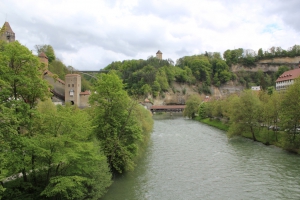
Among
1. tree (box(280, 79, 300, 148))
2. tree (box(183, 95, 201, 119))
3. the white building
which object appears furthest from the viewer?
tree (box(183, 95, 201, 119))

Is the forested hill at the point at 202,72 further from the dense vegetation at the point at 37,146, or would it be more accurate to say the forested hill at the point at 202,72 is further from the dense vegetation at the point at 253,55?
the dense vegetation at the point at 37,146

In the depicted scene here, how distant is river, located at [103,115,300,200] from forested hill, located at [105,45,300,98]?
8750 centimetres

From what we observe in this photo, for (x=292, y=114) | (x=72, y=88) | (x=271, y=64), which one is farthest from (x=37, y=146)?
(x=271, y=64)

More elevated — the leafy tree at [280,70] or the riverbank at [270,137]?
the leafy tree at [280,70]

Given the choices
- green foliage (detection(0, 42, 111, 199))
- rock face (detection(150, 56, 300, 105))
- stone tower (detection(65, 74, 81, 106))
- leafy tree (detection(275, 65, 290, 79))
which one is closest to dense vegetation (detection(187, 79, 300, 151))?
stone tower (detection(65, 74, 81, 106))

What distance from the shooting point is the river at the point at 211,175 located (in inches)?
725

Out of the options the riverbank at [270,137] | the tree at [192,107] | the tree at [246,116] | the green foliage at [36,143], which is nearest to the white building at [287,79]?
the tree at [192,107]

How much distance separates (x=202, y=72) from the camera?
147000mm

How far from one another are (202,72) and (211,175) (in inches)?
5061


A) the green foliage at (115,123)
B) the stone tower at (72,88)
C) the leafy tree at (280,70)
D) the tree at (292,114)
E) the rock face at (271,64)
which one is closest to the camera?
the green foliage at (115,123)

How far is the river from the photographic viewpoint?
1842cm

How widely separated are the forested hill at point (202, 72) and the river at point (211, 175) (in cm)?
8750

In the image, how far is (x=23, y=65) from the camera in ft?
46.3

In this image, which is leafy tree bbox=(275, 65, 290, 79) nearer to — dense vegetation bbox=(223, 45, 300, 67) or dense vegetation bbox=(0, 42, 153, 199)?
dense vegetation bbox=(223, 45, 300, 67)
